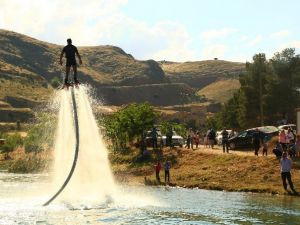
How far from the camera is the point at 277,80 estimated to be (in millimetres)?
86562

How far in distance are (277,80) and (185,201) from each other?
2212 inches

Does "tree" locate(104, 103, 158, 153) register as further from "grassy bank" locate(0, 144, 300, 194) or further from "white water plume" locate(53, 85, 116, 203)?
"white water plume" locate(53, 85, 116, 203)

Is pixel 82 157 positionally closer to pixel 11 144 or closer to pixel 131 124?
pixel 131 124

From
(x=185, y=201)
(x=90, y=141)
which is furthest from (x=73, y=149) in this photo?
(x=185, y=201)

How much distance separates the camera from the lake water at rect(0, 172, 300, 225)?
82.5 feet

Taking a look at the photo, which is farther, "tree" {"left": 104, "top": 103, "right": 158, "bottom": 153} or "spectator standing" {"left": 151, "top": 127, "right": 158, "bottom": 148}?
"tree" {"left": 104, "top": 103, "right": 158, "bottom": 153}

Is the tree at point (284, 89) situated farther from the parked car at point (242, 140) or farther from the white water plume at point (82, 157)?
the white water plume at point (82, 157)

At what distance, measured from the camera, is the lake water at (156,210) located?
25.2m

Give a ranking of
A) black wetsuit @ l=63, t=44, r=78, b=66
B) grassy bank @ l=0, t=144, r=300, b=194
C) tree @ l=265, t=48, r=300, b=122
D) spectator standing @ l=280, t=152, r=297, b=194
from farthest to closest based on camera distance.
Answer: tree @ l=265, t=48, r=300, b=122
grassy bank @ l=0, t=144, r=300, b=194
spectator standing @ l=280, t=152, r=297, b=194
black wetsuit @ l=63, t=44, r=78, b=66

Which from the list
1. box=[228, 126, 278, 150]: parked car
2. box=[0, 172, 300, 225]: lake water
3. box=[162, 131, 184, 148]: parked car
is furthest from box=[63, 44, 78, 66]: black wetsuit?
box=[162, 131, 184, 148]: parked car

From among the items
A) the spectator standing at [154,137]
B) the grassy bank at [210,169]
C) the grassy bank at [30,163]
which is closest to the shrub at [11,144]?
the grassy bank at [30,163]

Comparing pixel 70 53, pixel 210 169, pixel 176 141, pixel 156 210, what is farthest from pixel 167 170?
pixel 70 53

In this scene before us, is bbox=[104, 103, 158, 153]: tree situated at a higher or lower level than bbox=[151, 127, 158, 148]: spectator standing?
higher

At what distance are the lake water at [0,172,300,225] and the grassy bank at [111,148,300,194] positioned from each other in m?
5.75
